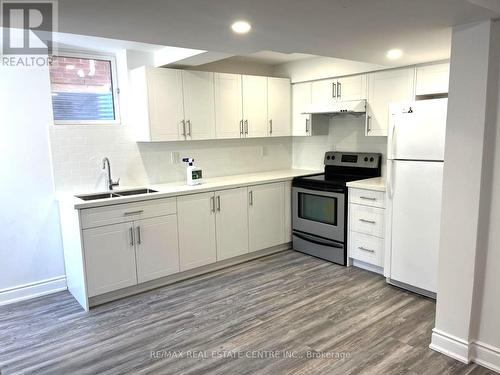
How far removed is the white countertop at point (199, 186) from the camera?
10.8 ft

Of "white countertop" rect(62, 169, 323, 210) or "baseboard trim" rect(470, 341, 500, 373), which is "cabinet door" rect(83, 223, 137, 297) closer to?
"white countertop" rect(62, 169, 323, 210)

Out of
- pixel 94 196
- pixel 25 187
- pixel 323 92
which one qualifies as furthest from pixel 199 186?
pixel 323 92

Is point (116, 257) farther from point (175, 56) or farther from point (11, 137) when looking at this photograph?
point (175, 56)

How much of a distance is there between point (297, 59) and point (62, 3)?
339cm

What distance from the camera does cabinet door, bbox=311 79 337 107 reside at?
4500 mm

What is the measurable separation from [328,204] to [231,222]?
1096 millimetres

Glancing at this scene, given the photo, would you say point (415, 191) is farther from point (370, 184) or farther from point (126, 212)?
point (126, 212)

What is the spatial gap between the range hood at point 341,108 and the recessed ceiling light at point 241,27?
2065 millimetres

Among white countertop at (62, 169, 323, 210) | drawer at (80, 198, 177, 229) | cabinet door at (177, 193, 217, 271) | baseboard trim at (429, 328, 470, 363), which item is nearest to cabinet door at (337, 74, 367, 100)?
white countertop at (62, 169, 323, 210)

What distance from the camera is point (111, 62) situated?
393 centimetres

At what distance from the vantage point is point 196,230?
3895 millimetres

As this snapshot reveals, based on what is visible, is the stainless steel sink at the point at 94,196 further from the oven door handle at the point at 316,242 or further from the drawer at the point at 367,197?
the drawer at the point at 367,197

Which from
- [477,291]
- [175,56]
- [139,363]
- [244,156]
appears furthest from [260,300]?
[175,56]

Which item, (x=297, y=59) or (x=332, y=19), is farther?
(x=297, y=59)
